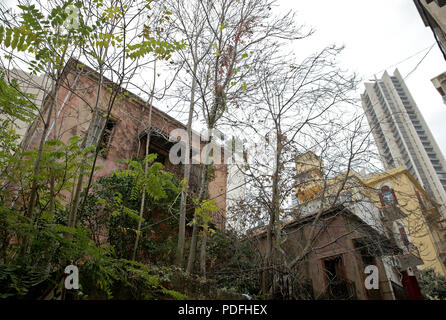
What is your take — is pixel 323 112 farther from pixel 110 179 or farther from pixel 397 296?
pixel 397 296

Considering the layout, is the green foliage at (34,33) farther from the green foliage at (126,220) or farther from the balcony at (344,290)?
the balcony at (344,290)

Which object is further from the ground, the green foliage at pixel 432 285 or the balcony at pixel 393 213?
the balcony at pixel 393 213

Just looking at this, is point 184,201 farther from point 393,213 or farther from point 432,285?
point 432,285

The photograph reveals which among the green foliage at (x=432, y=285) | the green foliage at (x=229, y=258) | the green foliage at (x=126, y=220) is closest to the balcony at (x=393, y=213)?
the green foliage at (x=229, y=258)

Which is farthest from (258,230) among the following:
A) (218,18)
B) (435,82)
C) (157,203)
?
(435,82)

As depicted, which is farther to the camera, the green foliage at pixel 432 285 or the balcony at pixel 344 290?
the green foliage at pixel 432 285

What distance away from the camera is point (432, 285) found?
50.8 feet

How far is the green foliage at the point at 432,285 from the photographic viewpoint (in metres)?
15.1

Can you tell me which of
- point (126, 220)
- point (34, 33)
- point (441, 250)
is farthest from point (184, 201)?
point (441, 250)

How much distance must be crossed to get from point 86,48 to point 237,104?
3.85 metres

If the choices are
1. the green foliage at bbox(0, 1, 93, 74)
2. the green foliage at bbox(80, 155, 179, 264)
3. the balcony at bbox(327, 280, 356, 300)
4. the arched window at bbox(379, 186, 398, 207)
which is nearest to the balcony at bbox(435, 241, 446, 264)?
the balcony at bbox(327, 280, 356, 300)

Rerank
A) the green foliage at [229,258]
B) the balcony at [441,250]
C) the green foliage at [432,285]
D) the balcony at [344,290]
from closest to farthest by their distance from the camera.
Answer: the green foliage at [229,258] < the balcony at [344,290] < the green foliage at [432,285] < the balcony at [441,250]

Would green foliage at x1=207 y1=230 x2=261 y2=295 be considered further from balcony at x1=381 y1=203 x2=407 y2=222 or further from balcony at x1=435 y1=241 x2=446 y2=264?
balcony at x1=435 y1=241 x2=446 y2=264

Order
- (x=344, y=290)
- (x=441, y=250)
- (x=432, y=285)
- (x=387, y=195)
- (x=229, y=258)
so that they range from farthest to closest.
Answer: (x=441, y=250) < (x=432, y=285) < (x=344, y=290) < (x=229, y=258) < (x=387, y=195)
